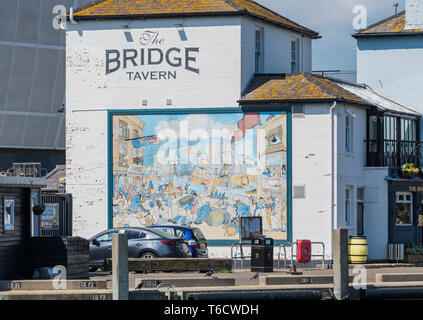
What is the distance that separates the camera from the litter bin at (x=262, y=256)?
39.3 metres

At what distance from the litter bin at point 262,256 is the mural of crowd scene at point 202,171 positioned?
6227 millimetres

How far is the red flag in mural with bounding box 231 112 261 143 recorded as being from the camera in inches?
1828

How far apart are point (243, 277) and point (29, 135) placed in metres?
38.3

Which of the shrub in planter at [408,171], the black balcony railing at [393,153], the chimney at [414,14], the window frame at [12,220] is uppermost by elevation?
the chimney at [414,14]

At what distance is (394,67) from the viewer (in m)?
54.4

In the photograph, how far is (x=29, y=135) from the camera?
7169cm

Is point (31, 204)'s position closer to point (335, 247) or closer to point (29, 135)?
point (335, 247)

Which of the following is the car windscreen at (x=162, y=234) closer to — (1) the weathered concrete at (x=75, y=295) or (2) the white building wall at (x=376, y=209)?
(1) the weathered concrete at (x=75, y=295)

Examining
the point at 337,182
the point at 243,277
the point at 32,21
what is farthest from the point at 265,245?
the point at 32,21

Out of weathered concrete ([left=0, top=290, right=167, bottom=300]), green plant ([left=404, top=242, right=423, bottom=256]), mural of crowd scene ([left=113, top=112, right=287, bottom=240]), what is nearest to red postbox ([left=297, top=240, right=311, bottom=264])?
mural of crowd scene ([left=113, top=112, right=287, bottom=240])

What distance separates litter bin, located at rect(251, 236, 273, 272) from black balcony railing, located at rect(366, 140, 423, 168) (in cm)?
1102

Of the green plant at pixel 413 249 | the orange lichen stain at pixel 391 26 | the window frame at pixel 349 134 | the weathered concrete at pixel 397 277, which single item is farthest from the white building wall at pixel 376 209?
the weathered concrete at pixel 397 277

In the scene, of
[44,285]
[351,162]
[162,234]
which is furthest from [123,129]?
[44,285]

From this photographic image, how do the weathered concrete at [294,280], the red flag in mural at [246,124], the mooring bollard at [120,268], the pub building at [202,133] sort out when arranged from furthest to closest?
the red flag in mural at [246,124], the pub building at [202,133], the weathered concrete at [294,280], the mooring bollard at [120,268]
